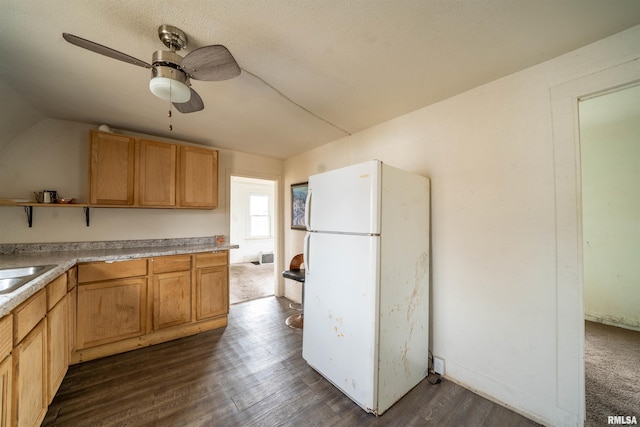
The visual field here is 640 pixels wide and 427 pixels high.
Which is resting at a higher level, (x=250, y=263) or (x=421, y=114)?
(x=421, y=114)

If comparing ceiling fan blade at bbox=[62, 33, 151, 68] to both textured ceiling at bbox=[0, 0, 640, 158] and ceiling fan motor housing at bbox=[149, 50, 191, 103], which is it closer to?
ceiling fan motor housing at bbox=[149, 50, 191, 103]

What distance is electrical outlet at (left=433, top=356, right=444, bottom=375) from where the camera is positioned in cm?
197

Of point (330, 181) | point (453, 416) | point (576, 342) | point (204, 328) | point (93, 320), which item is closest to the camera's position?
point (576, 342)

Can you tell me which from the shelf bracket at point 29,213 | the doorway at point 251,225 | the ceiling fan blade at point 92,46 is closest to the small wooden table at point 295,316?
the ceiling fan blade at point 92,46

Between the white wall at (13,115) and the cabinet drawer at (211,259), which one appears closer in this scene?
the white wall at (13,115)

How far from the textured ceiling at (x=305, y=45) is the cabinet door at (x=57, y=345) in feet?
5.49

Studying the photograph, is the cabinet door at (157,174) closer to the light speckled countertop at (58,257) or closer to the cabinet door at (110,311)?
the light speckled countertop at (58,257)

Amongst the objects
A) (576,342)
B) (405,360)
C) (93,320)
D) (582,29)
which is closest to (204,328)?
(93,320)

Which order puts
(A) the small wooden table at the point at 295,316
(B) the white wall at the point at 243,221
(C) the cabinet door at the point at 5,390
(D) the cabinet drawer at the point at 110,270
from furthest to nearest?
(B) the white wall at the point at 243,221, (A) the small wooden table at the point at 295,316, (D) the cabinet drawer at the point at 110,270, (C) the cabinet door at the point at 5,390

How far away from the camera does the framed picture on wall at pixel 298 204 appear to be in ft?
11.9

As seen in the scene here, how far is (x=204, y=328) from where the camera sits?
9.12 ft

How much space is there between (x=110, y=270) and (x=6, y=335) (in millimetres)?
1273

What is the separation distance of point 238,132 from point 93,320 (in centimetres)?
235

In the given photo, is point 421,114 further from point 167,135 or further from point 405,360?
point 167,135
